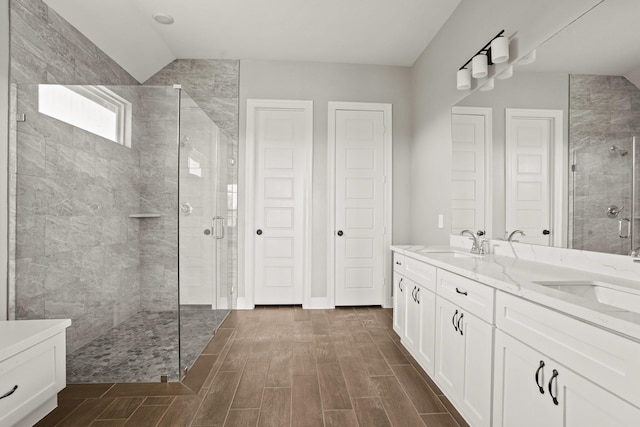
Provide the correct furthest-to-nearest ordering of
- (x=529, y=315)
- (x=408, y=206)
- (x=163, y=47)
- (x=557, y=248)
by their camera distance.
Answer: (x=408, y=206) < (x=163, y=47) < (x=557, y=248) < (x=529, y=315)

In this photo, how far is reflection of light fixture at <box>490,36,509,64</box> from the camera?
203 cm

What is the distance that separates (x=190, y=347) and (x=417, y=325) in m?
1.67

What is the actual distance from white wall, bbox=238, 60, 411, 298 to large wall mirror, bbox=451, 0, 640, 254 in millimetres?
1462

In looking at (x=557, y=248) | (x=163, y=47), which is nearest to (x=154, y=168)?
(x=163, y=47)

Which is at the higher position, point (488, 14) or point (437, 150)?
point (488, 14)

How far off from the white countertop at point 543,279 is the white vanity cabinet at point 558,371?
0.04 m

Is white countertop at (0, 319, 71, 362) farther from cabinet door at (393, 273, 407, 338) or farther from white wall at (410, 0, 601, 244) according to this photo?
white wall at (410, 0, 601, 244)

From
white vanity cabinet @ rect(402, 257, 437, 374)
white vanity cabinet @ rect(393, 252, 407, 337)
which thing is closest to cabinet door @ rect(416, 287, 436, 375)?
white vanity cabinet @ rect(402, 257, 437, 374)

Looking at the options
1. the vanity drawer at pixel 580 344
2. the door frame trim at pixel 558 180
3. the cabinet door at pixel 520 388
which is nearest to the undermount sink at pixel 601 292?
the vanity drawer at pixel 580 344

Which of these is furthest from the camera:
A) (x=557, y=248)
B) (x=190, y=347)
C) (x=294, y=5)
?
(x=294, y=5)

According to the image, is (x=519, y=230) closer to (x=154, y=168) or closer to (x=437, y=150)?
(x=437, y=150)

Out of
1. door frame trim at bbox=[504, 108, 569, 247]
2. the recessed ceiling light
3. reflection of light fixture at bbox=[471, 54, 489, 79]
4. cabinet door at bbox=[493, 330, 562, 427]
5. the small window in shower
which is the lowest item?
cabinet door at bbox=[493, 330, 562, 427]

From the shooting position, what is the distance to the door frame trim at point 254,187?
363 centimetres

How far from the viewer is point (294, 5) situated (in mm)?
2746
